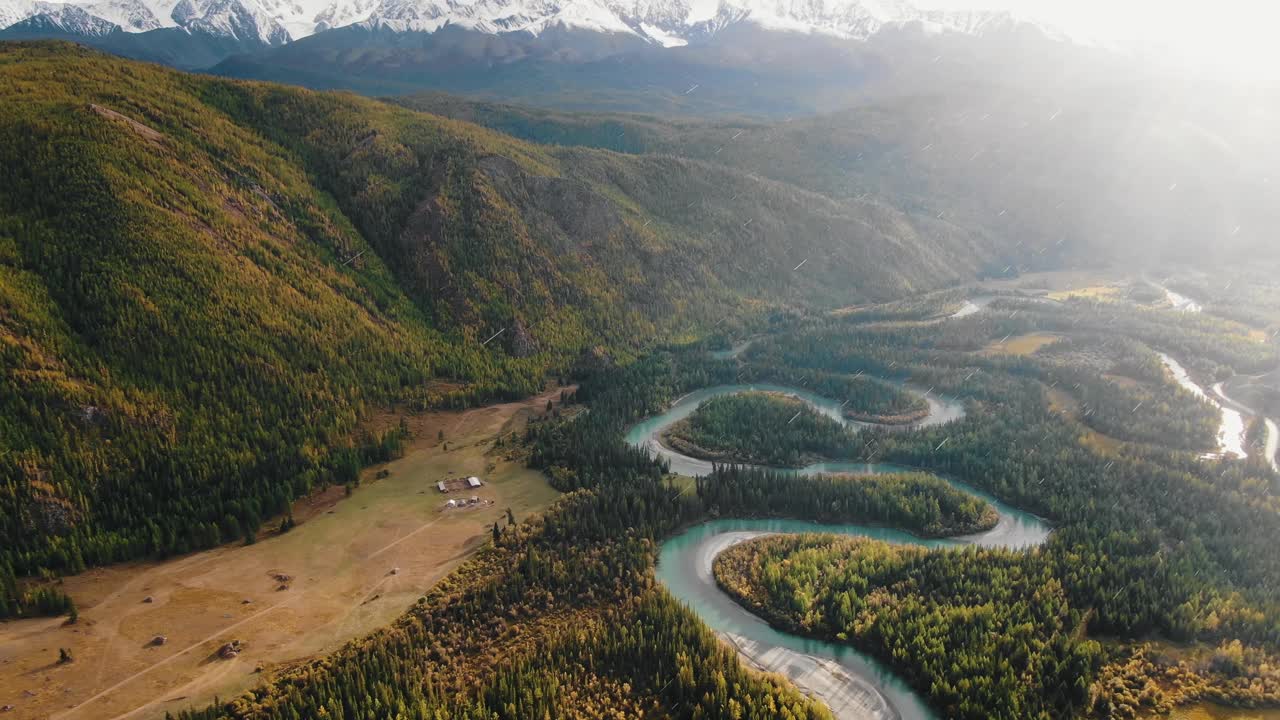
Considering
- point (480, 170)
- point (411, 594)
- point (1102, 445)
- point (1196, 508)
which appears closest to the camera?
point (411, 594)

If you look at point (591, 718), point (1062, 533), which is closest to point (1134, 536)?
point (1062, 533)

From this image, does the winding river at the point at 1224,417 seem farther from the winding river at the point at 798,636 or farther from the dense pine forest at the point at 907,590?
the winding river at the point at 798,636

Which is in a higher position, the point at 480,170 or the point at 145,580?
the point at 480,170

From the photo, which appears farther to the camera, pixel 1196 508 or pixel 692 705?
pixel 1196 508

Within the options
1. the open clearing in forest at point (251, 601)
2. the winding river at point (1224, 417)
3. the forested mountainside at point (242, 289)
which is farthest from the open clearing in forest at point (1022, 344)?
the open clearing in forest at point (251, 601)

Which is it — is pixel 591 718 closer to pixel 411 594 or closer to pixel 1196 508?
pixel 411 594

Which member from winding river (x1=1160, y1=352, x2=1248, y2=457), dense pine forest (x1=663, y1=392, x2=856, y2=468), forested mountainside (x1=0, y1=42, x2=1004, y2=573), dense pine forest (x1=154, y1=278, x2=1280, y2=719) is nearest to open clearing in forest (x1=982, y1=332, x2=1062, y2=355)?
winding river (x1=1160, y1=352, x2=1248, y2=457)

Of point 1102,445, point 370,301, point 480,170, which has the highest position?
point 480,170
